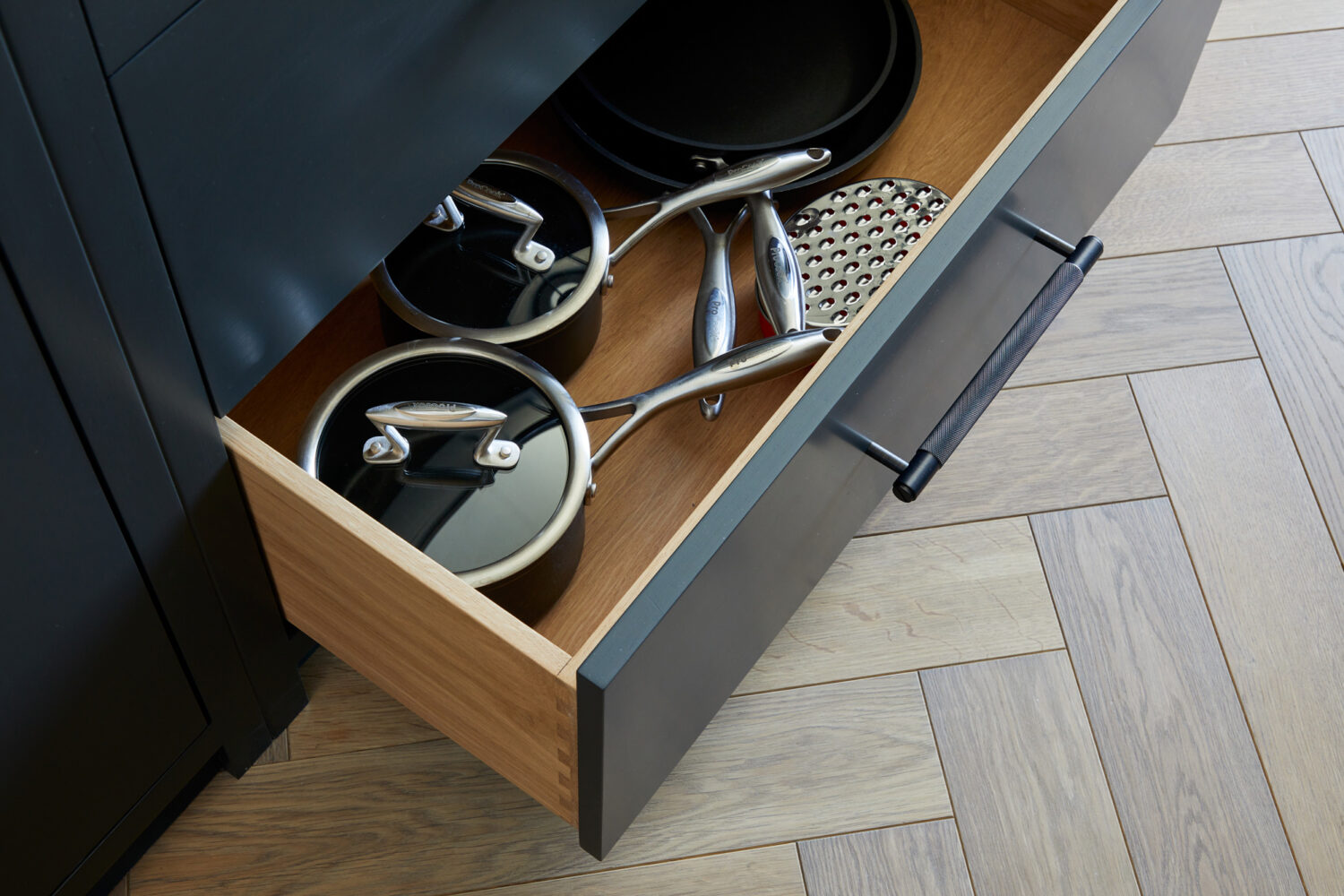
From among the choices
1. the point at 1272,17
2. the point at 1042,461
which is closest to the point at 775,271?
the point at 1042,461

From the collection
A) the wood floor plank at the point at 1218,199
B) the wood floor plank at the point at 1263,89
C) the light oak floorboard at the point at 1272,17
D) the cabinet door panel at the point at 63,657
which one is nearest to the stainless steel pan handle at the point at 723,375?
the cabinet door panel at the point at 63,657

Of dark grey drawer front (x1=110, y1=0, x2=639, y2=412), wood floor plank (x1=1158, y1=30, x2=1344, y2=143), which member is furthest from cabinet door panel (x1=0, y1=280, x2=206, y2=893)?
wood floor plank (x1=1158, y1=30, x2=1344, y2=143)

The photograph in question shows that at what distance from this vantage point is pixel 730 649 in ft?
2.64

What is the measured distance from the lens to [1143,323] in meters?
1.33

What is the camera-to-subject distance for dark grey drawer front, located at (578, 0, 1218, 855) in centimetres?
63

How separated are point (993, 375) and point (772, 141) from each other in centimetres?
29

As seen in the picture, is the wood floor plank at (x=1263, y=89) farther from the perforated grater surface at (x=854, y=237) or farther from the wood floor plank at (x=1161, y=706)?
the perforated grater surface at (x=854, y=237)

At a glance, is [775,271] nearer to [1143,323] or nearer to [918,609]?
[918,609]

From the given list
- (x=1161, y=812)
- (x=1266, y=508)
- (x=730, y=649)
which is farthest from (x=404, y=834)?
(x=1266, y=508)

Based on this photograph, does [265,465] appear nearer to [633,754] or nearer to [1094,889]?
[633,754]

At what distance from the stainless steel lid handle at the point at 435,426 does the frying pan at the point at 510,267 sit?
0.09 m

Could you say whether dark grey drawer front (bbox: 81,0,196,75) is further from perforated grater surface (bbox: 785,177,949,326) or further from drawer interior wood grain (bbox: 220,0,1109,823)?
perforated grater surface (bbox: 785,177,949,326)

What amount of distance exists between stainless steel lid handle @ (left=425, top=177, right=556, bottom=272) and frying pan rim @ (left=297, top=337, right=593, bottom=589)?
0.26 feet

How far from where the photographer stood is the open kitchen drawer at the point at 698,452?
2.10ft
